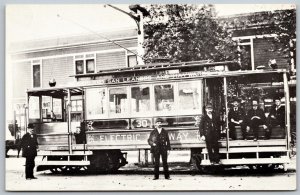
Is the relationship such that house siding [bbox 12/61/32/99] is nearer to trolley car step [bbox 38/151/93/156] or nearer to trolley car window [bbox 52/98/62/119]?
trolley car window [bbox 52/98/62/119]

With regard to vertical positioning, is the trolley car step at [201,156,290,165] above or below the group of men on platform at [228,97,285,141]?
below

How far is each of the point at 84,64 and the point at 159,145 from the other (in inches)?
101

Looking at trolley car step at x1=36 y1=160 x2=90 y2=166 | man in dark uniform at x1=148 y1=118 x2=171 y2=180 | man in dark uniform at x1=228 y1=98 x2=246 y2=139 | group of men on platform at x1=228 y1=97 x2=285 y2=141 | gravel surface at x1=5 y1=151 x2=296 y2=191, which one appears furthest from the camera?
trolley car step at x1=36 y1=160 x2=90 y2=166

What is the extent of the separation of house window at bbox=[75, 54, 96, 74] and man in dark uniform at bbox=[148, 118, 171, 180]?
1913 mm

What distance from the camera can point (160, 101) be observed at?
9219 mm

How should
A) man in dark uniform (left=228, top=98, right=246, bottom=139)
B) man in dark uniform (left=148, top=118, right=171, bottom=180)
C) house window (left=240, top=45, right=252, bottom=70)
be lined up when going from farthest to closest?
house window (left=240, top=45, right=252, bottom=70), man in dark uniform (left=228, top=98, right=246, bottom=139), man in dark uniform (left=148, top=118, right=171, bottom=180)

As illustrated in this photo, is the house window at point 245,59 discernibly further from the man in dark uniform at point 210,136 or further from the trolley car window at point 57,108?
the trolley car window at point 57,108

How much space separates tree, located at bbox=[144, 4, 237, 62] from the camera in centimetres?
906

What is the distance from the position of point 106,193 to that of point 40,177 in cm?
140

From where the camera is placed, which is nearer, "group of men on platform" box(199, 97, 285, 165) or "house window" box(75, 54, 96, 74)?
"group of men on platform" box(199, 97, 285, 165)

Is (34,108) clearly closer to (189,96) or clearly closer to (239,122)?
(189,96)

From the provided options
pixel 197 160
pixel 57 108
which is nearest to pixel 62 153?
pixel 57 108

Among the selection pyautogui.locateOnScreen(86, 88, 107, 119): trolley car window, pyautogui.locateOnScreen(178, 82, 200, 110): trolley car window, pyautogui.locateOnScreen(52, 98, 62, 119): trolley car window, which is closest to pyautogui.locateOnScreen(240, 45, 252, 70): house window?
pyautogui.locateOnScreen(178, 82, 200, 110): trolley car window

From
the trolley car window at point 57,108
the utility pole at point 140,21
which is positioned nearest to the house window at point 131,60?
the utility pole at point 140,21
